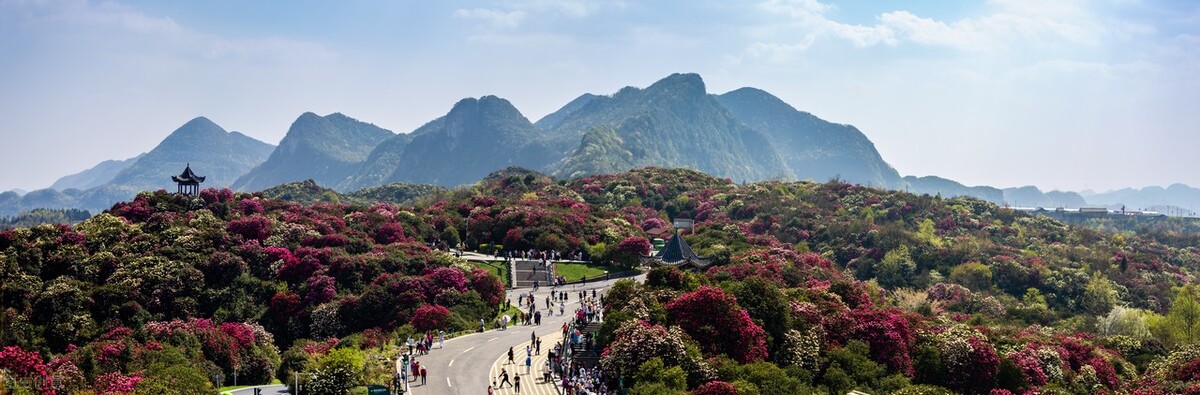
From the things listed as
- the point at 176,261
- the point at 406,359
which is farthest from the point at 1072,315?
the point at 176,261

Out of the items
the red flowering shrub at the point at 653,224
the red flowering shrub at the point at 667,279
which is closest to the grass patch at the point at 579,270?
the red flowering shrub at the point at 667,279

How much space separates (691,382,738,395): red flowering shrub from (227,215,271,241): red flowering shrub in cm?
4372

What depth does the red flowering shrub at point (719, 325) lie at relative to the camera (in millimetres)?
47156

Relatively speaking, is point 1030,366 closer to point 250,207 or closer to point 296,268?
point 296,268

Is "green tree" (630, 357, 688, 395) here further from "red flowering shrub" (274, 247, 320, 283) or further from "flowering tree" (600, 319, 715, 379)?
"red flowering shrub" (274, 247, 320, 283)

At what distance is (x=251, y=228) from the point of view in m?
73.6

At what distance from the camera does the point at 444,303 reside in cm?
6247

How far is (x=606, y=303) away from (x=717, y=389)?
15.1 m

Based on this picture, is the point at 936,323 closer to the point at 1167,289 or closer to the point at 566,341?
the point at 566,341

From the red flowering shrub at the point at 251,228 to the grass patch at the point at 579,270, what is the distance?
22.2m

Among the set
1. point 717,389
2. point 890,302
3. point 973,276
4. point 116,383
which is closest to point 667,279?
point 717,389

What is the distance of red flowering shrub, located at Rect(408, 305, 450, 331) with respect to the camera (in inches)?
2248

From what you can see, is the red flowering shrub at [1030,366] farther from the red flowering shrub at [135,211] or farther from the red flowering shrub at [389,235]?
the red flowering shrub at [135,211]

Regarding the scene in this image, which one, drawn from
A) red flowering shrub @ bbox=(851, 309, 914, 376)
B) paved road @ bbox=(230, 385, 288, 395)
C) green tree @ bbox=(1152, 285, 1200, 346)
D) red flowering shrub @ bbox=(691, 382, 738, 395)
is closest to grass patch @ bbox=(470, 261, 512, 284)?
paved road @ bbox=(230, 385, 288, 395)
